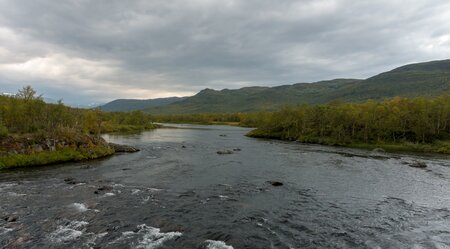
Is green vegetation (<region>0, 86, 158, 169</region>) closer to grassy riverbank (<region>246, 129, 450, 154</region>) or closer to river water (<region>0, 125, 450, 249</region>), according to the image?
river water (<region>0, 125, 450, 249</region>)

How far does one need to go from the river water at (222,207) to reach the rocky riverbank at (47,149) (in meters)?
3.66

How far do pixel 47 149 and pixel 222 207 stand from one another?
35951 mm

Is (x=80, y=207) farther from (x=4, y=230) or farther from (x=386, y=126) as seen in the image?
(x=386, y=126)

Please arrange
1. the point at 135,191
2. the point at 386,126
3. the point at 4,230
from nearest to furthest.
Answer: the point at 4,230 < the point at 135,191 < the point at 386,126

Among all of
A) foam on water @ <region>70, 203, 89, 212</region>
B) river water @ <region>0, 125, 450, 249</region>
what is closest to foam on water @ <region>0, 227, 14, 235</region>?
river water @ <region>0, 125, 450, 249</region>

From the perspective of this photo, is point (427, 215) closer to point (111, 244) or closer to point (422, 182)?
point (422, 182)

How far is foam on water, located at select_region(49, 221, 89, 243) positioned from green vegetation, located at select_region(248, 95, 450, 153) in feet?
249

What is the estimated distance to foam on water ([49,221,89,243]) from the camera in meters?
19.3

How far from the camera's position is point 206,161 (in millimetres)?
53312

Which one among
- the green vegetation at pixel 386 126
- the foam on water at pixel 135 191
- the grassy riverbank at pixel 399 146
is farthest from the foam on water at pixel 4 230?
the green vegetation at pixel 386 126

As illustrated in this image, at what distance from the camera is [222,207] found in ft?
87.8

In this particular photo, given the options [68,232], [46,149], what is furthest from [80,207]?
[46,149]

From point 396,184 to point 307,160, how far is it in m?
19.5

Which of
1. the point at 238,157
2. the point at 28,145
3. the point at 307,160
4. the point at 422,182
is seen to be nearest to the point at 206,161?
the point at 238,157
